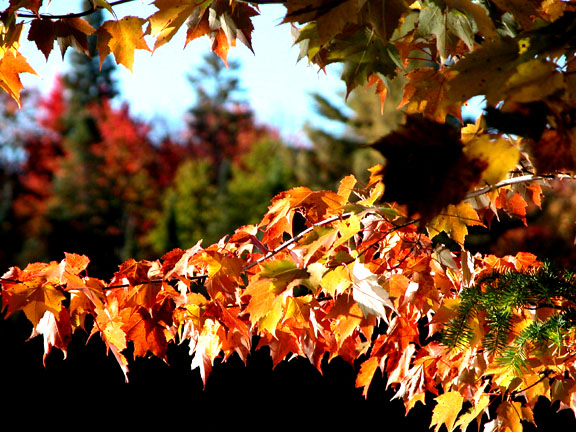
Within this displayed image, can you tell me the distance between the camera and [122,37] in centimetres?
148

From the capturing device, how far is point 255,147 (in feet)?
69.6

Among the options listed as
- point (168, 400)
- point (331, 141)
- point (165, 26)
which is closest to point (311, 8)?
point (165, 26)

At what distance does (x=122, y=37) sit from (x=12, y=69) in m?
0.32

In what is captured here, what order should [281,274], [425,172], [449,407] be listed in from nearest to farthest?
[425,172]
[281,274]
[449,407]

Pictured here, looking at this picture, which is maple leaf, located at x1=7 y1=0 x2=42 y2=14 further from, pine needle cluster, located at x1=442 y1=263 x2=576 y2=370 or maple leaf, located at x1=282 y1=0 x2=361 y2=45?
pine needle cluster, located at x1=442 y1=263 x2=576 y2=370

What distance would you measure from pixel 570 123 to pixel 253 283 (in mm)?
711

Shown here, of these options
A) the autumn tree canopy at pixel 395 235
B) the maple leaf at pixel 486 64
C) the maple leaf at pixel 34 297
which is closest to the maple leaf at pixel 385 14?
the autumn tree canopy at pixel 395 235

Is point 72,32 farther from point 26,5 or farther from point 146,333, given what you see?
point 146,333

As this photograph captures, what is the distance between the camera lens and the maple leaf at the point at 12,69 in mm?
1517

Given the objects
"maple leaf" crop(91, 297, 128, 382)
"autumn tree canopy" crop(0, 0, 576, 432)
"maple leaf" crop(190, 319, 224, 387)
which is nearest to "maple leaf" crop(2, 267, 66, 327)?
"autumn tree canopy" crop(0, 0, 576, 432)

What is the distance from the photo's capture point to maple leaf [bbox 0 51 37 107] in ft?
4.98

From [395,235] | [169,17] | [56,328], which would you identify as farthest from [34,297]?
[395,235]

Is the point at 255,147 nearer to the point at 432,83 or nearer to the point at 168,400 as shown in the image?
the point at 168,400

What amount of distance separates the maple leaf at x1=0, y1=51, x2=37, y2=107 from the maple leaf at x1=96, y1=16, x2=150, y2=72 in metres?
0.21
